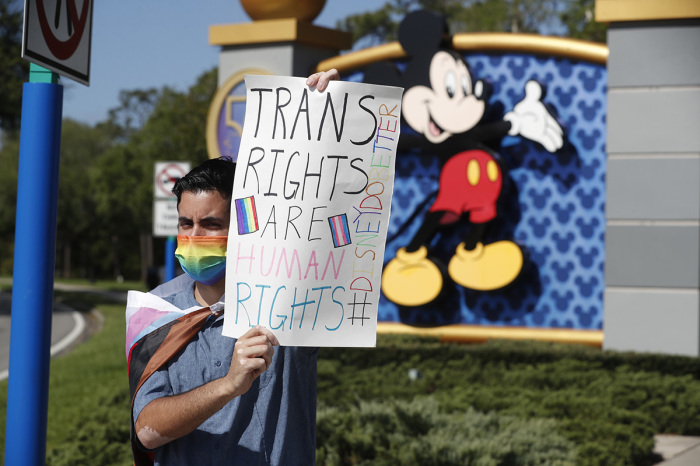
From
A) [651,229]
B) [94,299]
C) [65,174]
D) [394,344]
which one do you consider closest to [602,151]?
[651,229]

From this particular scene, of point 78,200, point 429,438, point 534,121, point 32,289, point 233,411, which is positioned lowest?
point 429,438

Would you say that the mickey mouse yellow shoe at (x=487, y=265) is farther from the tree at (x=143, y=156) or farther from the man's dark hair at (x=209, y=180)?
the tree at (x=143, y=156)

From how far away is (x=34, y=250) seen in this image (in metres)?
3.22

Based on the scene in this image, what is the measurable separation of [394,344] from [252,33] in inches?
213

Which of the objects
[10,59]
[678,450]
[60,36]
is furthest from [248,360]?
[10,59]

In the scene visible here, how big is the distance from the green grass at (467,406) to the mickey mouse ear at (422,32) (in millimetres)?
3990

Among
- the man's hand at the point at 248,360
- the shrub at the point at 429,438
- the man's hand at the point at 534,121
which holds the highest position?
the man's hand at the point at 534,121

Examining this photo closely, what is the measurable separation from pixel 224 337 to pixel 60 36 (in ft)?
5.15

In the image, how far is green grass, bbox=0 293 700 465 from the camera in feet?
19.0

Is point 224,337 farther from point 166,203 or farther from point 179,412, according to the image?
point 166,203

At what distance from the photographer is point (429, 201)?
12039 millimetres

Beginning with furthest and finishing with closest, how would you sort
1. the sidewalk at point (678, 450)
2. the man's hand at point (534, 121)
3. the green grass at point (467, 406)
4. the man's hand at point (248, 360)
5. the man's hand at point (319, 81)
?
the man's hand at point (534, 121) < the sidewalk at point (678, 450) < the green grass at point (467, 406) < the man's hand at point (319, 81) < the man's hand at point (248, 360)

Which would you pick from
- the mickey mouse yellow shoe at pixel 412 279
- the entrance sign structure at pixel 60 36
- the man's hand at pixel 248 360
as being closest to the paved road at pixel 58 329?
the mickey mouse yellow shoe at pixel 412 279

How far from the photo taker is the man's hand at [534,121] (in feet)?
37.2
